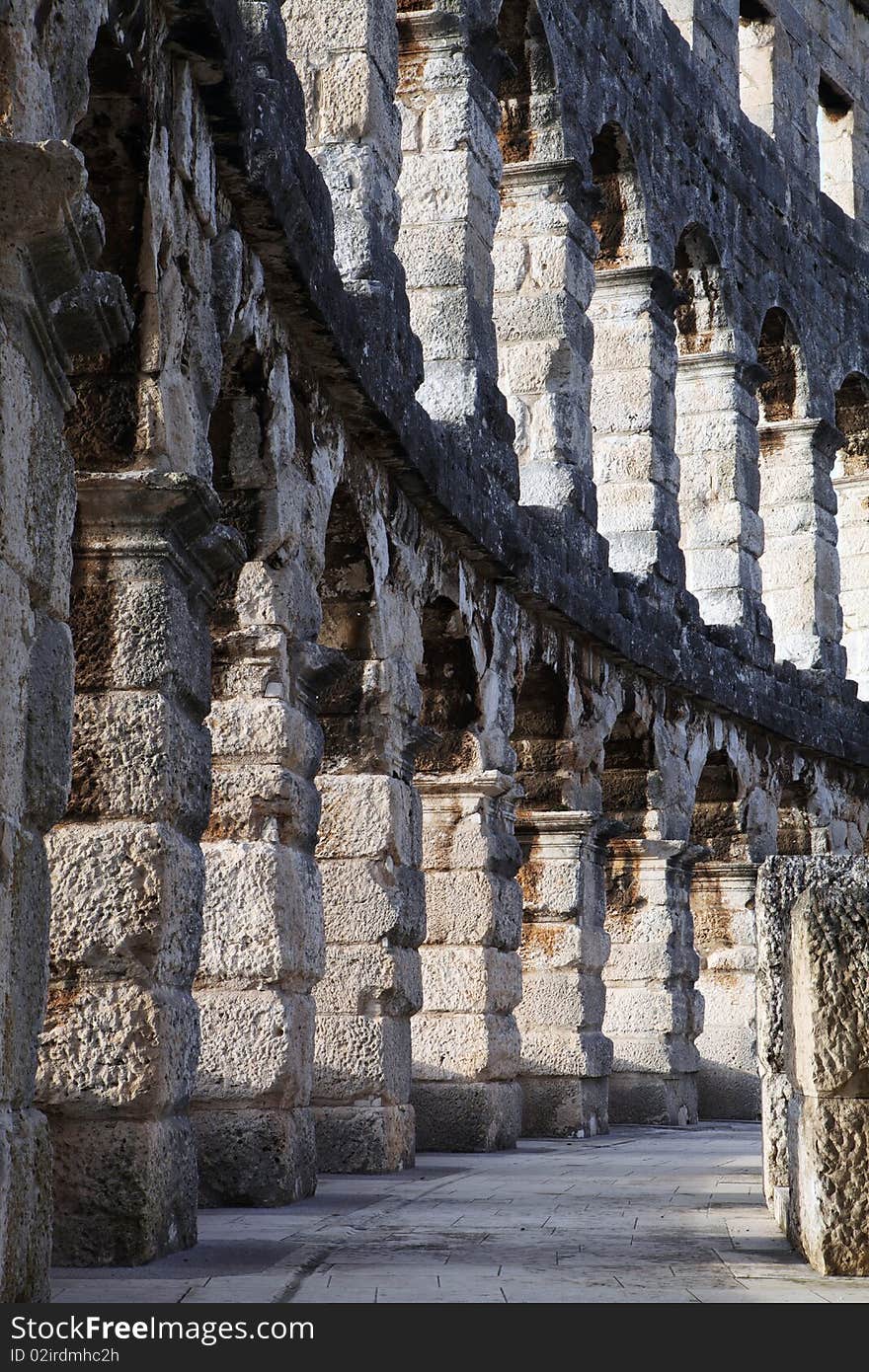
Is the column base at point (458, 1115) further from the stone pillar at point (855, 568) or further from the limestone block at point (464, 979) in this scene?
the stone pillar at point (855, 568)

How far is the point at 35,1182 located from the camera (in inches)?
167

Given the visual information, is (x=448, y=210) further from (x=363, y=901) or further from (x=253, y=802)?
(x=253, y=802)

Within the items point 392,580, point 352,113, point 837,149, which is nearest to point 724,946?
point 392,580

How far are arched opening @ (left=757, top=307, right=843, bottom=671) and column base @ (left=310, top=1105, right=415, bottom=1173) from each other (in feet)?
30.6

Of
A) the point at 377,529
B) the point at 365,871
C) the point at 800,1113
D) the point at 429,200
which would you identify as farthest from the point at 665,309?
the point at 800,1113

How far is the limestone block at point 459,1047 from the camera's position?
1006 cm

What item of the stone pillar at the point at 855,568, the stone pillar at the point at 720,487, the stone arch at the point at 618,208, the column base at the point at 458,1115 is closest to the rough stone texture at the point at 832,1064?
the column base at the point at 458,1115

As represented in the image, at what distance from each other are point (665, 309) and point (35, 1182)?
36.0 ft

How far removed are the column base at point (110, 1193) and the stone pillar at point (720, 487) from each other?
10277mm

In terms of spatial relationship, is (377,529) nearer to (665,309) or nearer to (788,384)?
(665,309)

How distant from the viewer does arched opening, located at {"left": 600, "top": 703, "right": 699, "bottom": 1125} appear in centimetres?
1312

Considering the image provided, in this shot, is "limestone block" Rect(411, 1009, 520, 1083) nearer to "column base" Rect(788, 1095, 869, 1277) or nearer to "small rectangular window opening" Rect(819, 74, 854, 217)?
"column base" Rect(788, 1095, 869, 1277)

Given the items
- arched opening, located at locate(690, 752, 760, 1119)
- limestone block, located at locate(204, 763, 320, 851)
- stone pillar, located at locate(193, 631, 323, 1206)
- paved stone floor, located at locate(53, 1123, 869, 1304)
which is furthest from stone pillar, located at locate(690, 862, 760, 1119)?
limestone block, located at locate(204, 763, 320, 851)

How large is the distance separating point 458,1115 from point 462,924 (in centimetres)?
95
